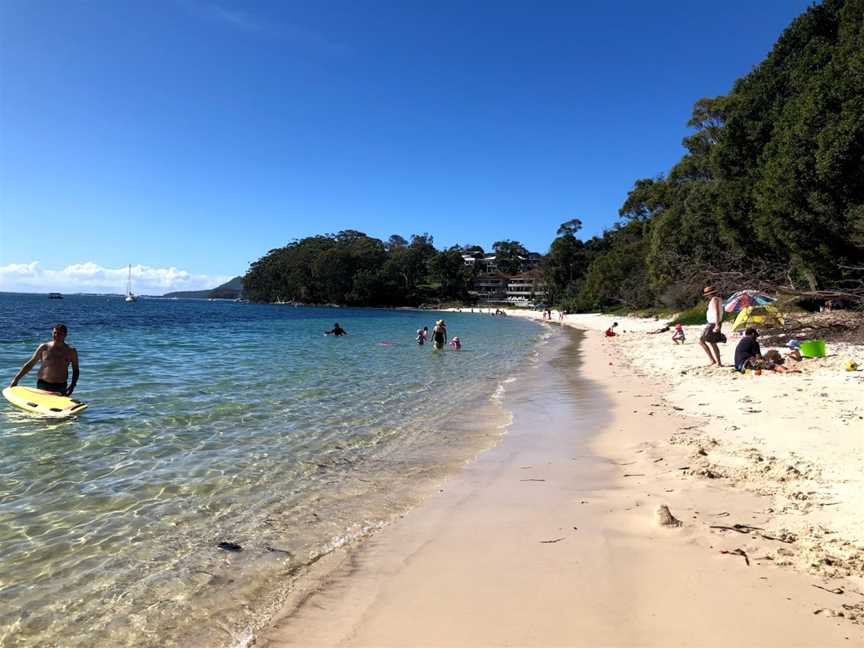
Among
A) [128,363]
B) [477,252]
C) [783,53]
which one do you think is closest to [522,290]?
[477,252]

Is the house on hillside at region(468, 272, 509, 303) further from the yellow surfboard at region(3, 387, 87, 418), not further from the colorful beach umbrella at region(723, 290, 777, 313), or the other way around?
the yellow surfboard at region(3, 387, 87, 418)

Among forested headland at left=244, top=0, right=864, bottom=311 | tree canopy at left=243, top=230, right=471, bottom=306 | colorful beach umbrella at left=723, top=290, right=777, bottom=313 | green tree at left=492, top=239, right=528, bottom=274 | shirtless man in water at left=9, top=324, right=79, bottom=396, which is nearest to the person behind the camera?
shirtless man in water at left=9, top=324, right=79, bottom=396

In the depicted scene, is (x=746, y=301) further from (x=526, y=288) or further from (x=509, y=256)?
(x=509, y=256)

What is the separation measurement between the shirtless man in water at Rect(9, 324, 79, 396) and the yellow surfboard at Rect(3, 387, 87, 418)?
0.27 m

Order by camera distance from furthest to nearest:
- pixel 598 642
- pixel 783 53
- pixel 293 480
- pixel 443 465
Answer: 1. pixel 783 53
2. pixel 443 465
3. pixel 293 480
4. pixel 598 642

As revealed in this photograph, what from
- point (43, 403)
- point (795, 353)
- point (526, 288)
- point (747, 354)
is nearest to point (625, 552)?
point (43, 403)

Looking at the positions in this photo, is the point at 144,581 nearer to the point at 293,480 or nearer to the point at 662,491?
the point at 293,480

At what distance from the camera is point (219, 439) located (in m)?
8.41

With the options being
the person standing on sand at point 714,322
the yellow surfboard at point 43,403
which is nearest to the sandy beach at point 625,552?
the person standing on sand at point 714,322

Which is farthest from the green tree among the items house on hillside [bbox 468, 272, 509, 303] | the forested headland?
the forested headland

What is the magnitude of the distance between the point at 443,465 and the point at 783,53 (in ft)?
106

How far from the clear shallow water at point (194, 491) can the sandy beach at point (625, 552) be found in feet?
2.25

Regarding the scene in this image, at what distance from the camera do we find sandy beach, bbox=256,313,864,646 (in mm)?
3105

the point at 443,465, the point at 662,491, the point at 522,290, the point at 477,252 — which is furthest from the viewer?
the point at 477,252
